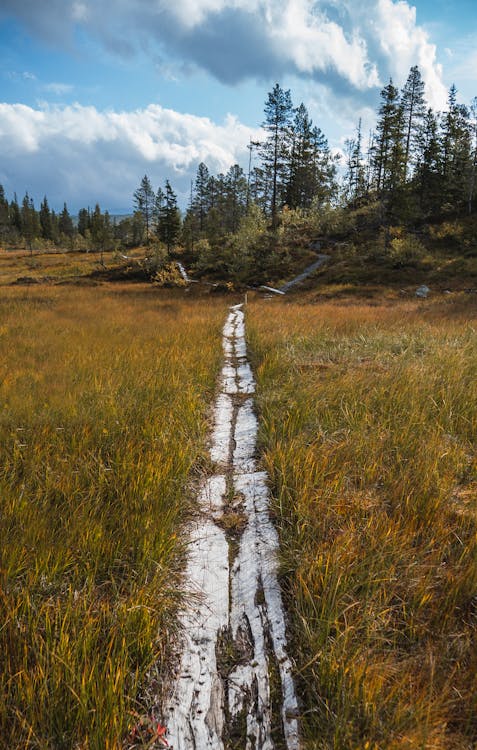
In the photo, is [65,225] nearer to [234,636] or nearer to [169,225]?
[169,225]

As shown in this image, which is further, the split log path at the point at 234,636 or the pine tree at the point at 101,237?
the pine tree at the point at 101,237

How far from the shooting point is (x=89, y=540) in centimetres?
243

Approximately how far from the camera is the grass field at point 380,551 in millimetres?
1588

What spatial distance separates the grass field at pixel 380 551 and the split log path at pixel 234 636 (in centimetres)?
13

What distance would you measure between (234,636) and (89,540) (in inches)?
43.3

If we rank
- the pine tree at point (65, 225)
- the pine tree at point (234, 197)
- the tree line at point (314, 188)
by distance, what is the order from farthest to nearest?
the pine tree at point (65, 225)
the pine tree at point (234, 197)
the tree line at point (314, 188)

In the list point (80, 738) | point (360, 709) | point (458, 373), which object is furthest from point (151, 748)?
point (458, 373)

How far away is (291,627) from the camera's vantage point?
7.00ft

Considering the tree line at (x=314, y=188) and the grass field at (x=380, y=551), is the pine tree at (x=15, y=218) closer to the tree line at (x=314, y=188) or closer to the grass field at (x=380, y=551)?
the tree line at (x=314, y=188)

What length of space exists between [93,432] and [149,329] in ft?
24.0

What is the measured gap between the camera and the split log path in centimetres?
167

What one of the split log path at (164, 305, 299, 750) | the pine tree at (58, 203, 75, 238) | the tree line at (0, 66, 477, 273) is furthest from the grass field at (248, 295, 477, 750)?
the pine tree at (58, 203, 75, 238)

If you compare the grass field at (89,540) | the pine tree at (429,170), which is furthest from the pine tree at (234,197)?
→ the grass field at (89,540)

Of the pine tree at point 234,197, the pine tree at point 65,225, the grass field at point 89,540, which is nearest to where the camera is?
the grass field at point 89,540
